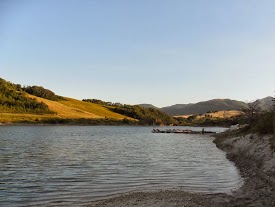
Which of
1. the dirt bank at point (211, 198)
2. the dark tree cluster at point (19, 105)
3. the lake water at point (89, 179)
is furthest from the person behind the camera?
the dark tree cluster at point (19, 105)

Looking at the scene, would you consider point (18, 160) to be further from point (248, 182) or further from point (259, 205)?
point (259, 205)

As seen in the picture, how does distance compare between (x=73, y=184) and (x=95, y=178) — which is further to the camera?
(x=95, y=178)

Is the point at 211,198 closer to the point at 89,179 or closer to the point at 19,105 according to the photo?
the point at 89,179

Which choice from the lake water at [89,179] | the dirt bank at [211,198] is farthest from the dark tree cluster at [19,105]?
the dirt bank at [211,198]

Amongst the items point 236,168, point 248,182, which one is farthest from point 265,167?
point 236,168

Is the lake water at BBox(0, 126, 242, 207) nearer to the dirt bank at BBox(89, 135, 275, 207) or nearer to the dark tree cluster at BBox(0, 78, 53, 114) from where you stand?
the dirt bank at BBox(89, 135, 275, 207)

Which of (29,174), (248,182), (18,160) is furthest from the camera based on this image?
(18,160)

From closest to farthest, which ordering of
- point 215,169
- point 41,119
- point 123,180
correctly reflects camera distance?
point 123,180 → point 215,169 → point 41,119

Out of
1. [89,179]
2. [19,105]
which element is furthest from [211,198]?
[19,105]

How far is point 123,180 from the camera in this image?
960 inches

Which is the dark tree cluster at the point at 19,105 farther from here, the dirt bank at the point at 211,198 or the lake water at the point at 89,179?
the dirt bank at the point at 211,198

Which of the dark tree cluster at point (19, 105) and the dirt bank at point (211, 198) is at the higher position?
the dark tree cluster at point (19, 105)

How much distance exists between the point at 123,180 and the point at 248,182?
367 inches

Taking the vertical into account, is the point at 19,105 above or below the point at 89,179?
above
